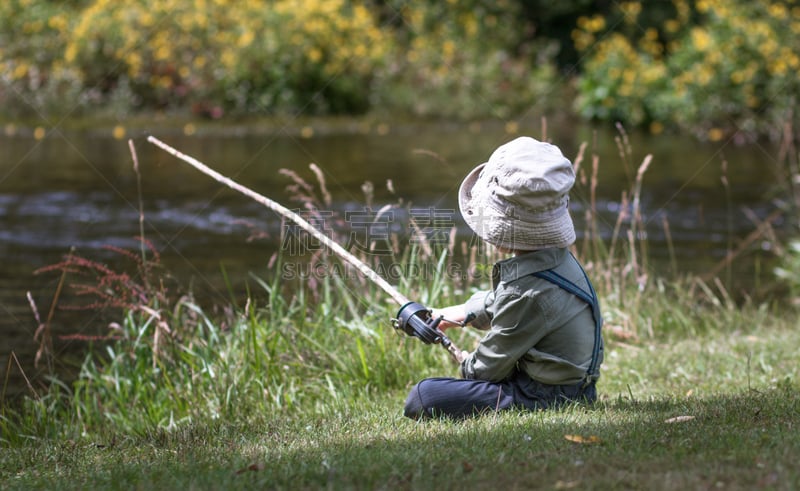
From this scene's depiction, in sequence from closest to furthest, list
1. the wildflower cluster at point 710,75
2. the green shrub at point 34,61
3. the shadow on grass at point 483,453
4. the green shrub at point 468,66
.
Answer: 1. the shadow on grass at point 483,453
2. the wildflower cluster at point 710,75
3. the green shrub at point 34,61
4. the green shrub at point 468,66

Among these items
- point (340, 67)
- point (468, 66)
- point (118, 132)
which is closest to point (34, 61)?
point (118, 132)

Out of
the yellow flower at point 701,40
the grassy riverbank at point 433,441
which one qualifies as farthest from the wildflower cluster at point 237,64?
the grassy riverbank at point 433,441

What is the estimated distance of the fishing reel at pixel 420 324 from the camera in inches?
133

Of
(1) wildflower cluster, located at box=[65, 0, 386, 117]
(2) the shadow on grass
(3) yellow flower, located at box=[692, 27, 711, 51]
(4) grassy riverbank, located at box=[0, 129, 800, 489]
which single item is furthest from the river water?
(2) the shadow on grass

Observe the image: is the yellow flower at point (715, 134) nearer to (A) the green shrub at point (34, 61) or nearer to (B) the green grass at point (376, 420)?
(B) the green grass at point (376, 420)

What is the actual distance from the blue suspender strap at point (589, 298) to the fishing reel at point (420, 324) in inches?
15.5

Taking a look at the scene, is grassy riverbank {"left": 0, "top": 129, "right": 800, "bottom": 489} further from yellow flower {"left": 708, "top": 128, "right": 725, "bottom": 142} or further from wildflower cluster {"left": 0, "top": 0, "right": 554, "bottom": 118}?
wildflower cluster {"left": 0, "top": 0, "right": 554, "bottom": 118}

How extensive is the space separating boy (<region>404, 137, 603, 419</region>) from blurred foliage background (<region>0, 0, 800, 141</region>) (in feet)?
34.5

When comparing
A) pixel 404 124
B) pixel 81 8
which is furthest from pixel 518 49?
pixel 81 8

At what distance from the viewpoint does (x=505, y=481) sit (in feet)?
8.57

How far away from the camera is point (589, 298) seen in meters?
3.43

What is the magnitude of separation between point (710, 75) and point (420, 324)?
11135 millimetres

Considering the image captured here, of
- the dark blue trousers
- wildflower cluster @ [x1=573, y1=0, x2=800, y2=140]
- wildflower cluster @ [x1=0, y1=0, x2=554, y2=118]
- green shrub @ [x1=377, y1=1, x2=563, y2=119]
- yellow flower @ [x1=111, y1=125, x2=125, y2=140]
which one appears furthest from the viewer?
green shrub @ [x1=377, y1=1, x2=563, y2=119]

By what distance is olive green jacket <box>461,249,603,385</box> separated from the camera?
3.37 meters
